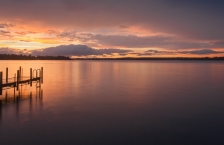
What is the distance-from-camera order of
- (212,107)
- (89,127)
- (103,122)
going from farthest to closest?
(212,107)
(103,122)
(89,127)

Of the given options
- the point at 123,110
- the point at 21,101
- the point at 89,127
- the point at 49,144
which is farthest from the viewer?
the point at 21,101

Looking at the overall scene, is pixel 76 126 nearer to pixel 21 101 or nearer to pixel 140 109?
pixel 140 109

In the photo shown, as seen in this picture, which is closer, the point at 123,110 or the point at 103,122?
the point at 103,122

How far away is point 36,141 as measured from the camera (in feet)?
25.5

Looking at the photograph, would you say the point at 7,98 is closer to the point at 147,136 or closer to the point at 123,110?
the point at 123,110

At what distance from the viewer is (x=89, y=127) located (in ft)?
30.4

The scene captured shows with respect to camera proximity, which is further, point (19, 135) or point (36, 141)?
point (19, 135)

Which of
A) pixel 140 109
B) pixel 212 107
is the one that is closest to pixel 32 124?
pixel 140 109

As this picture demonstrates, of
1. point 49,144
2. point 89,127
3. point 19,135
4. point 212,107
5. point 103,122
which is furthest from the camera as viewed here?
point 212,107

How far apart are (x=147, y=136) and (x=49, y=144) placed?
3629 millimetres

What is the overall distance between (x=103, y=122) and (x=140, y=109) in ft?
10.7

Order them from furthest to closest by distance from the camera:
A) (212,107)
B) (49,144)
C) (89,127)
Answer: (212,107), (89,127), (49,144)

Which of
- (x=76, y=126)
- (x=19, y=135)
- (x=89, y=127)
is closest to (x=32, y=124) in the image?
(x=19, y=135)

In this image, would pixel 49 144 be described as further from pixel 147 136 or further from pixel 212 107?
pixel 212 107
